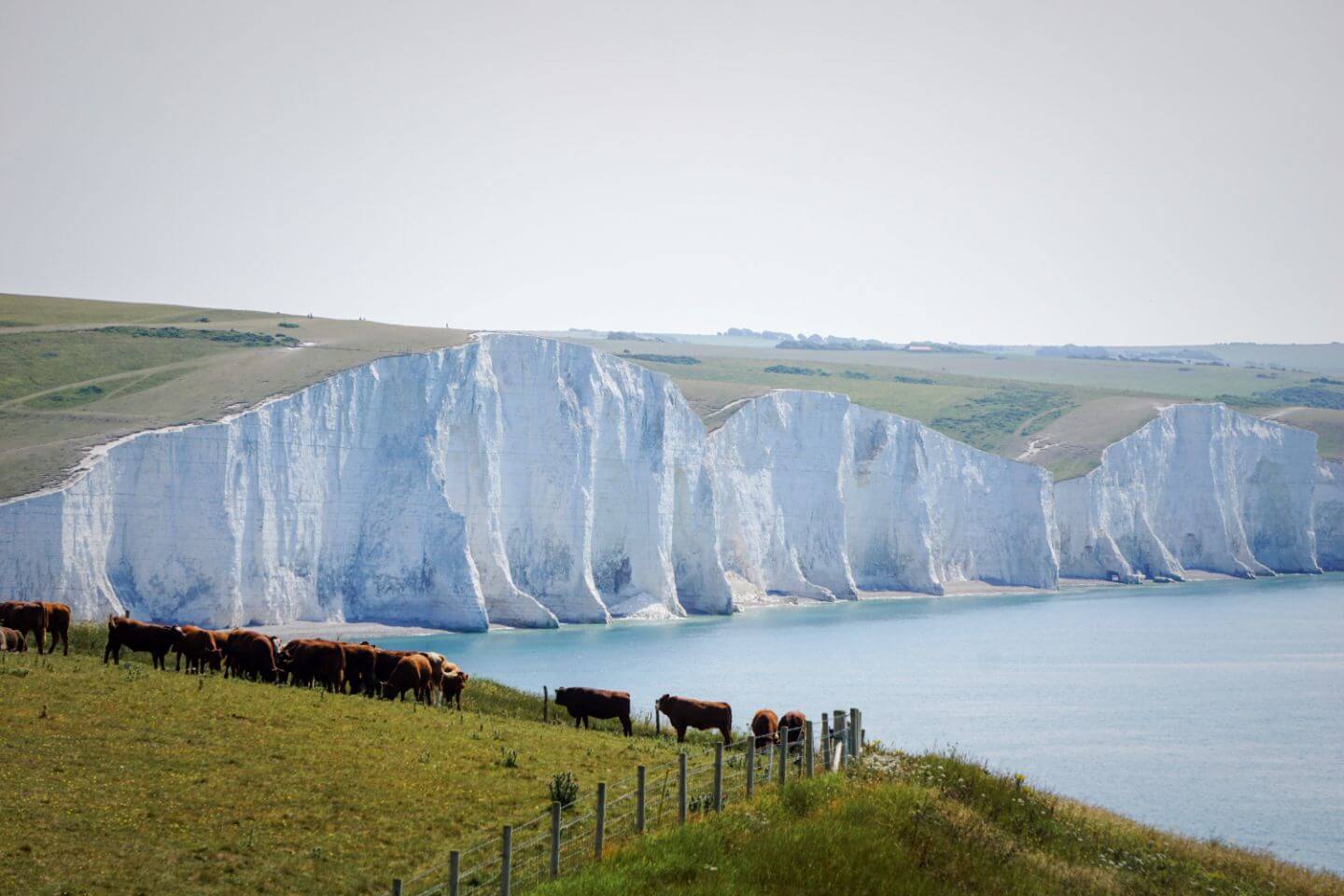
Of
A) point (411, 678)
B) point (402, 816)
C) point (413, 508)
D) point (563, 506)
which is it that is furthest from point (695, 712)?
point (563, 506)

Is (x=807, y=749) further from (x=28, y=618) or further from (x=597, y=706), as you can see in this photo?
(x=28, y=618)

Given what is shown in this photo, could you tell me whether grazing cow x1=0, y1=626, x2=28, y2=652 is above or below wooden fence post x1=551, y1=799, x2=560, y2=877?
below

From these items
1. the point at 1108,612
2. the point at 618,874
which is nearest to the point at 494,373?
the point at 1108,612

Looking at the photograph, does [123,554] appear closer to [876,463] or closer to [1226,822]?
[1226,822]

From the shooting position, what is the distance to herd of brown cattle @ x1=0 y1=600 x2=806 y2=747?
2688cm

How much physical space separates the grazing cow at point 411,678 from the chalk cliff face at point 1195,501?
9612 cm

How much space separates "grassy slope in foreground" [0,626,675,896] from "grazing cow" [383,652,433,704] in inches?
68.4

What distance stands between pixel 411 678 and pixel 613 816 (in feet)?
34.1

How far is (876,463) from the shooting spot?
4055 inches

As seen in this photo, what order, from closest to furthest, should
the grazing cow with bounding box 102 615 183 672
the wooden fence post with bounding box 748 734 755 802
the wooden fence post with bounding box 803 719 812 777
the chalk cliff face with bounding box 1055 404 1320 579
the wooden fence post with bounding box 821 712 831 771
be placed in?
the wooden fence post with bounding box 748 734 755 802 → the wooden fence post with bounding box 803 719 812 777 → the wooden fence post with bounding box 821 712 831 771 → the grazing cow with bounding box 102 615 183 672 → the chalk cliff face with bounding box 1055 404 1320 579

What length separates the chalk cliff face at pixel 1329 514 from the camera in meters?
135

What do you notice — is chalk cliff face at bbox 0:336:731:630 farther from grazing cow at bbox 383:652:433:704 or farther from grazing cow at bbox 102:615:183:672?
grazing cow at bbox 383:652:433:704

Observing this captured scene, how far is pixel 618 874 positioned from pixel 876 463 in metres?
91.0

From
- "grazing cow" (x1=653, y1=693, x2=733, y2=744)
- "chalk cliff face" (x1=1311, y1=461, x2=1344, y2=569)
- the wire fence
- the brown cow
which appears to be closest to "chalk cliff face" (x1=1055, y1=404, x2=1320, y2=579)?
"chalk cliff face" (x1=1311, y1=461, x2=1344, y2=569)
